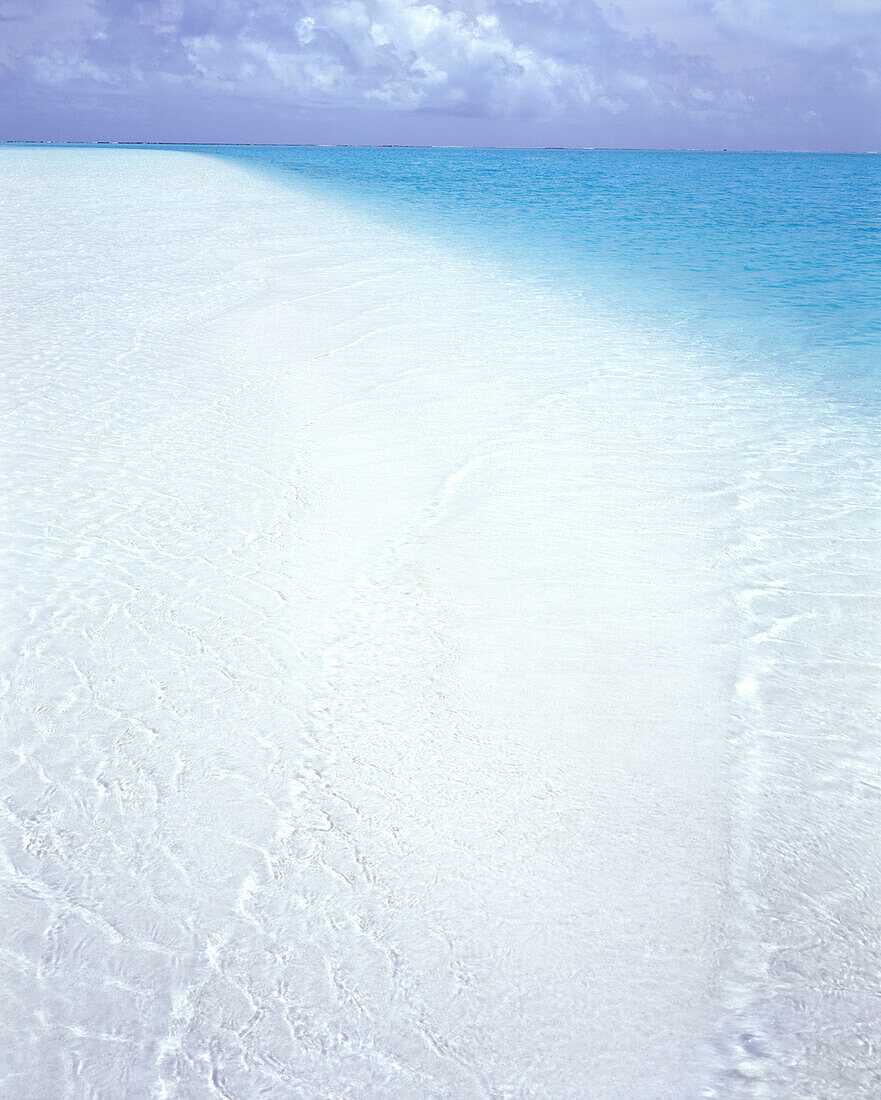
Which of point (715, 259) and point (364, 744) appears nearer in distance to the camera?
point (364, 744)

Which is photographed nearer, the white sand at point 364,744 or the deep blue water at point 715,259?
the white sand at point 364,744

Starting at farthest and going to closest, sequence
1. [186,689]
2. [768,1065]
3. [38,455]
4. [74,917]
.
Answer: [38,455], [186,689], [74,917], [768,1065]

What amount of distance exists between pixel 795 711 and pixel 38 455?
265 centimetres

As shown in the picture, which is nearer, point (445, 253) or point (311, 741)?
point (311, 741)

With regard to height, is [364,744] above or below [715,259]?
below

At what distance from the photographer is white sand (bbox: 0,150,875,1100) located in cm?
132

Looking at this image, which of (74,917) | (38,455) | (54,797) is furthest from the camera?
(38,455)

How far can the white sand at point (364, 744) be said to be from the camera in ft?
4.33

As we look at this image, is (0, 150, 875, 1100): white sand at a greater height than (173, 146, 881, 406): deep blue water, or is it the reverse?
(173, 146, 881, 406): deep blue water

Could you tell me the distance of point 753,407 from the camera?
460 cm

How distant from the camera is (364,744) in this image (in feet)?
6.25

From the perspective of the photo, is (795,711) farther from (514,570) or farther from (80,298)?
(80,298)

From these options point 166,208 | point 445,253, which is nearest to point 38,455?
point 445,253

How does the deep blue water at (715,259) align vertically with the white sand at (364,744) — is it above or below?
above
